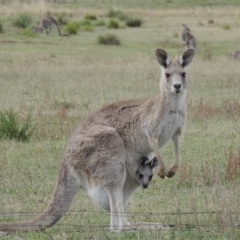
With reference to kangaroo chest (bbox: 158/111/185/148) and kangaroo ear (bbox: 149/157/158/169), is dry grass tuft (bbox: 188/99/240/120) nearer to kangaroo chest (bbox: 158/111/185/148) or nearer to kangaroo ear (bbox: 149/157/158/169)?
kangaroo chest (bbox: 158/111/185/148)

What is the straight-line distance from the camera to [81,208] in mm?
7762

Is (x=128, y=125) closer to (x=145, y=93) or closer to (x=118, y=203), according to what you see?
(x=118, y=203)

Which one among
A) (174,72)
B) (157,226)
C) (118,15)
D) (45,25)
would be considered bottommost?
(118,15)

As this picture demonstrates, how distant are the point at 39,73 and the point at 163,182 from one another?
10.6m

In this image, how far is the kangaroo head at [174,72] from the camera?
7.33 metres

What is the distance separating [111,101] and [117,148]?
8150 mm

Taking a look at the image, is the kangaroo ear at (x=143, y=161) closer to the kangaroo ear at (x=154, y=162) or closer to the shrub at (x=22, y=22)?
the kangaroo ear at (x=154, y=162)

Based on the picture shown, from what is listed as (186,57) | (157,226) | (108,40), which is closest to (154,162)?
(157,226)

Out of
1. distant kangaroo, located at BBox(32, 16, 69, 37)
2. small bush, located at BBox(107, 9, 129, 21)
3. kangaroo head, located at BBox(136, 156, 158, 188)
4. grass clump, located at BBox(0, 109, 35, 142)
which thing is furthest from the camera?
small bush, located at BBox(107, 9, 129, 21)

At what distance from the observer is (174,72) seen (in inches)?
291

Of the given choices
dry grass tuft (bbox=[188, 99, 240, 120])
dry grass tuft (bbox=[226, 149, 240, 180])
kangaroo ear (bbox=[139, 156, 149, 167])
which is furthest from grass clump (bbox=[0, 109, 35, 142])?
kangaroo ear (bbox=[139, 156, 149, 167])

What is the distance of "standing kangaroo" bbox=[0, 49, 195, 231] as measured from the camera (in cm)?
657

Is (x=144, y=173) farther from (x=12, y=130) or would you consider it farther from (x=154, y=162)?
(x=12, y=130)

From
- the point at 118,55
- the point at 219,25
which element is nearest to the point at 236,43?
the point at 118,55
